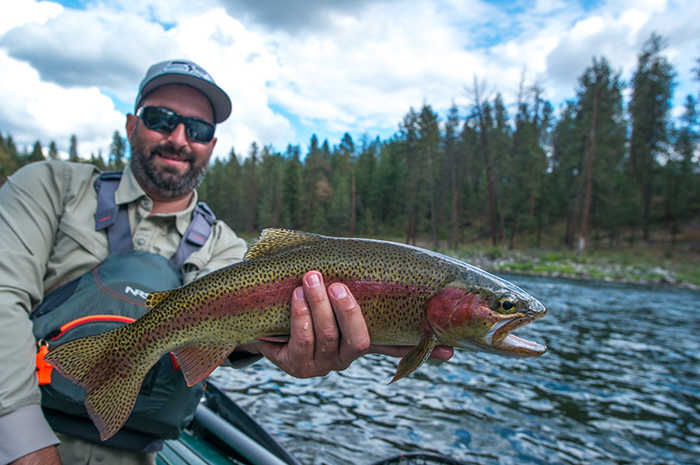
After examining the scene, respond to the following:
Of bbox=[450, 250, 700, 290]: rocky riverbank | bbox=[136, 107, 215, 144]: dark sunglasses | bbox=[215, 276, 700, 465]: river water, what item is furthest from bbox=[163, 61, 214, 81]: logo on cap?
bbox=[450, 250, 700, 290]: rocky riverbank

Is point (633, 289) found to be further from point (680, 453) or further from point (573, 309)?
point (680, 453)

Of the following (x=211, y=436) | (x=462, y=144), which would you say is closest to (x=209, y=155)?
(x=211, y=436)

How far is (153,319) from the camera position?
2176mm

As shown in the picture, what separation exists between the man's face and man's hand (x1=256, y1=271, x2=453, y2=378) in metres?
1.74

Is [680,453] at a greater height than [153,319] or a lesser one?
lesser

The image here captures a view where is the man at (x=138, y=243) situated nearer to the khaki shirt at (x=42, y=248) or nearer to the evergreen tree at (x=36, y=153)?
the khaki shirt at (x=42, y=248)

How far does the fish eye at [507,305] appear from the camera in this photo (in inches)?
83.2

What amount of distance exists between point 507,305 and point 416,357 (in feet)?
1.78

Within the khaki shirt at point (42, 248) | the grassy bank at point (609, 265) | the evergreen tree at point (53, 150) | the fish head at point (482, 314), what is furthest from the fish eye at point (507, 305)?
the evergreen tree at point (53, 150)

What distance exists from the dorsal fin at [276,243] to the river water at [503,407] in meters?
4.13

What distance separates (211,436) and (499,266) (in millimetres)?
25816

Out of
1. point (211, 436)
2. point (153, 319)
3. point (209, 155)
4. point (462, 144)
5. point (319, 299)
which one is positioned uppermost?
point (462, 144)

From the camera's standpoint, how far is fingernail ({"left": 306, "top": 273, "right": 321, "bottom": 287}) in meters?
2.10

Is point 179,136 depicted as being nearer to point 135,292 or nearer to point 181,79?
point 181,79
